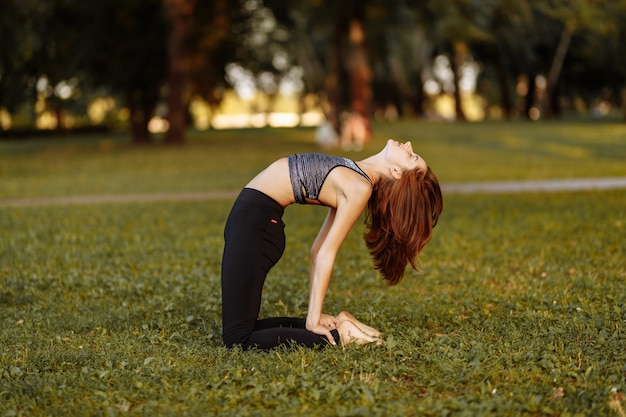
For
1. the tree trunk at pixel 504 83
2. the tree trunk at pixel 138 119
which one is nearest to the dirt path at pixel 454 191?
the tree trunk at pixel 138 119

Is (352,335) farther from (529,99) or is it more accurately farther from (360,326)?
(529,99)

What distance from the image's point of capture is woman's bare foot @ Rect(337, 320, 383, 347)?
19.9ft

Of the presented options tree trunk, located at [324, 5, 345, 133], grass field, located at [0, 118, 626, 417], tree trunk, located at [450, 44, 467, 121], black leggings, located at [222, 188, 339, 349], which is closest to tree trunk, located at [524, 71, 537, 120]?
tree trunk, located at [450, 44, 467, 121]

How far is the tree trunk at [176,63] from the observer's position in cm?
3553

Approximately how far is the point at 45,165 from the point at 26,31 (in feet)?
14.8

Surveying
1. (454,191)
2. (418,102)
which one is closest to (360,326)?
(454,191)

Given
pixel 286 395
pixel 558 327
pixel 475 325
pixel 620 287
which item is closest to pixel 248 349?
pixel 286 395

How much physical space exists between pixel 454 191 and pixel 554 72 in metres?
43.1

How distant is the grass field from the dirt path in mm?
1178

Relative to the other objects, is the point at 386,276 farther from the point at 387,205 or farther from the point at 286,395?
the point at 286,395

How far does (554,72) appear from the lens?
58.3m

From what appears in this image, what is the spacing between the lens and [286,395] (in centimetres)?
504

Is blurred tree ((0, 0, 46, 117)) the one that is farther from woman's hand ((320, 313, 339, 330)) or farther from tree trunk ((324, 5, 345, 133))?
woman's hand ((320, 313, 339, 330))

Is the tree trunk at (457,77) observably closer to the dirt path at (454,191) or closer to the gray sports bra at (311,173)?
the dirt path at (454,191)
